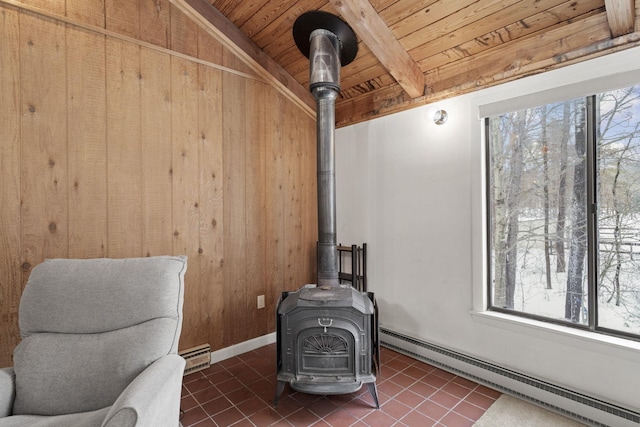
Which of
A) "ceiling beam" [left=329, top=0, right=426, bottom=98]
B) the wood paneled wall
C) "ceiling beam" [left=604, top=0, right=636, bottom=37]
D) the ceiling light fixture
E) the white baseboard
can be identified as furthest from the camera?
the white baseboard

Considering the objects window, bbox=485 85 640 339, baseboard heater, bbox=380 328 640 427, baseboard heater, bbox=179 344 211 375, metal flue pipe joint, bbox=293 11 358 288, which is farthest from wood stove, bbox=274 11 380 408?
window, bbox=485 85 640 339

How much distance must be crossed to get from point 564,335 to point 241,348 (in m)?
2.38

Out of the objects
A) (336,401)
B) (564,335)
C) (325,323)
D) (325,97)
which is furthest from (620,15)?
(336,401)

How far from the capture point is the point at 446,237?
8.04 ft

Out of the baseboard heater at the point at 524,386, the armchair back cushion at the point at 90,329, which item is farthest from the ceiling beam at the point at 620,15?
the armchair back cushion at the point at 90,329

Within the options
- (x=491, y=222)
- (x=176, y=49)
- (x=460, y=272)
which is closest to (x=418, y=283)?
(x=460, y=272)

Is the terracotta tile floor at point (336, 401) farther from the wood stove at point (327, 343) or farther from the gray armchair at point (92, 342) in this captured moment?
the gray armchair at point (92, 342)

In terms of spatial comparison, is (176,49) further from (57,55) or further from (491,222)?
(491,222)

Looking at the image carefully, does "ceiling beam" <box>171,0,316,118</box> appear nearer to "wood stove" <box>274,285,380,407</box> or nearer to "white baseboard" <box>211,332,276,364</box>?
"wood stove" <box>274,285,380,407</box>

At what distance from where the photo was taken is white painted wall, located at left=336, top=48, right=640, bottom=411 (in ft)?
6.01

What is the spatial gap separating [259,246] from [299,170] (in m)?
0.87

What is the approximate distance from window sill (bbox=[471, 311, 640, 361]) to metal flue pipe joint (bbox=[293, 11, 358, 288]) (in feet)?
3.75

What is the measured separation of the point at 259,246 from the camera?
2879mm

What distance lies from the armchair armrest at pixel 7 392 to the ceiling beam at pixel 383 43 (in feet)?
8.59
